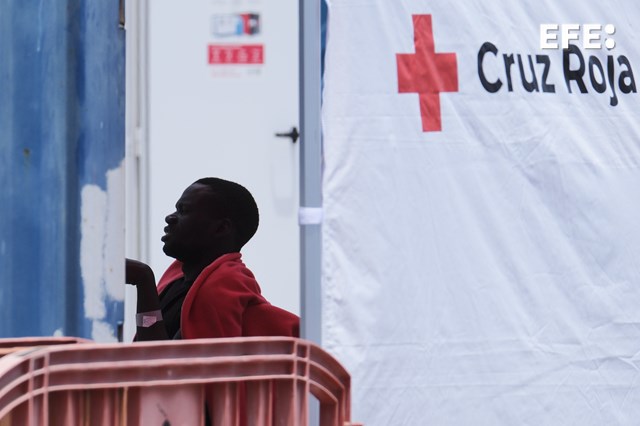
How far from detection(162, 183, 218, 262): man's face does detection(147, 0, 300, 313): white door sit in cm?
141

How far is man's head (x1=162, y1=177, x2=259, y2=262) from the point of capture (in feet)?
11.4

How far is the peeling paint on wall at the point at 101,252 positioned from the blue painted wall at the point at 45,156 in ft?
0.06

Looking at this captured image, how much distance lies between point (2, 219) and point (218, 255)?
86 cm

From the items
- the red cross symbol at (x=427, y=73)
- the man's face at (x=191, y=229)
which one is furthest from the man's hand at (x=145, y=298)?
the red cross symbol at (x=427, y=73)

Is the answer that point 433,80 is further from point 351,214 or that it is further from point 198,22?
point 198,22

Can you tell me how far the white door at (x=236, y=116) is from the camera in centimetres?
494

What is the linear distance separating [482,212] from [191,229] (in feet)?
2.91

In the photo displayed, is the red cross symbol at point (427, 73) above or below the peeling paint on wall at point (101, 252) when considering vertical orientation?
above

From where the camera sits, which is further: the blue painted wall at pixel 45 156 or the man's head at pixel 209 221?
the man's head at pixel 209 221

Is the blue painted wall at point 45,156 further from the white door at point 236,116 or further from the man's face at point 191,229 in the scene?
the white door at point 236,116

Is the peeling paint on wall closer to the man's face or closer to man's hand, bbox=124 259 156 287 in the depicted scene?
man's hand, bbox=124 259 156 287

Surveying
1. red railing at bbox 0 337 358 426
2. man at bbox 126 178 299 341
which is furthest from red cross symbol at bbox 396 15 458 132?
red railing at bbox 0 337 358 426

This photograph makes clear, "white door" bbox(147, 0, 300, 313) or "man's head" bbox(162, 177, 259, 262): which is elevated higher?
"white door" bbox(147, 0, 300, 313)

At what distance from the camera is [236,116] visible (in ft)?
16.3
